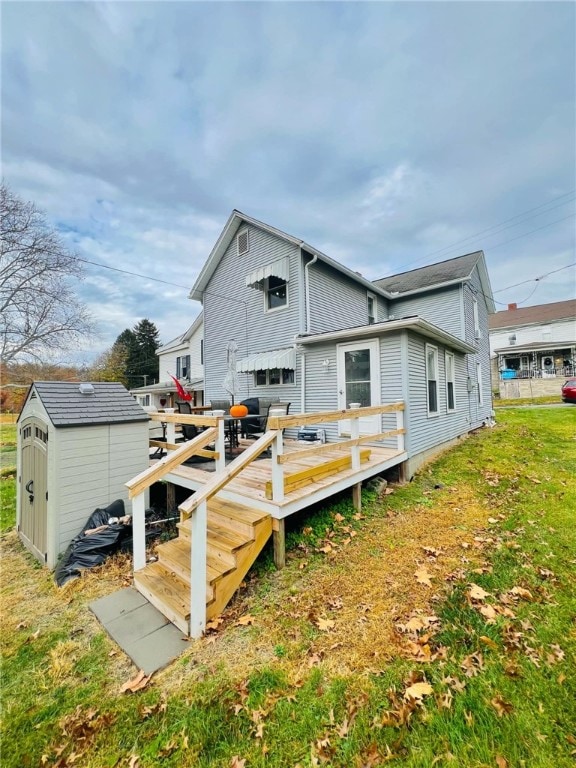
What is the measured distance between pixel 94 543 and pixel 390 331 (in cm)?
701

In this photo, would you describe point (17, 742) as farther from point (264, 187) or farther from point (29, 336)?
point (29, 336)

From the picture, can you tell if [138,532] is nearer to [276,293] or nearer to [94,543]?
[94,543]

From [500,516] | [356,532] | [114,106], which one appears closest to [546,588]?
[500,516]

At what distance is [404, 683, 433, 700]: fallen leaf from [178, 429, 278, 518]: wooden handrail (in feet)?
7.31

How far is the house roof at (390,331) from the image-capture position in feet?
22.7

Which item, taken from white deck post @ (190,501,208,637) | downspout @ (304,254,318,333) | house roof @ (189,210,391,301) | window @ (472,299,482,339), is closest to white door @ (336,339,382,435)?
downspout @ (304,254,318,333)

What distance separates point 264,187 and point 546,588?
17.5m

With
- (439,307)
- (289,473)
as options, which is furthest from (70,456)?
(439,307)

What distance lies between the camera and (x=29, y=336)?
17406 mm

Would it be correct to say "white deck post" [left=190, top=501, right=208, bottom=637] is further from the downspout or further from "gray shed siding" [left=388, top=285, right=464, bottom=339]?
"gray shed siding" [left=388, top=285, right=464, bottom=339]

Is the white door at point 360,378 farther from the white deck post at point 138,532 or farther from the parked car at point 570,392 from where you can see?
the parked car at point 570,392

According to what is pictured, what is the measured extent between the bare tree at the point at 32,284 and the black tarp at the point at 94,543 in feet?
51.9

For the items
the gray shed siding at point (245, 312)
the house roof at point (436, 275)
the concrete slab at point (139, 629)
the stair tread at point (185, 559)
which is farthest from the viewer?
the house roof at point (436, 275)

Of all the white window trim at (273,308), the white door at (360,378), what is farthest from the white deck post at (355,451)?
the white window trim at (273,308)
